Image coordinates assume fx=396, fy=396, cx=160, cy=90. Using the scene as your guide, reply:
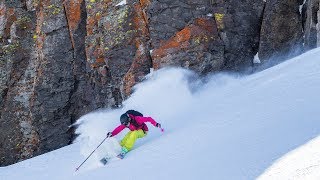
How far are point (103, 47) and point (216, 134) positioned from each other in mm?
9966

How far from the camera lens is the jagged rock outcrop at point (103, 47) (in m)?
17.5

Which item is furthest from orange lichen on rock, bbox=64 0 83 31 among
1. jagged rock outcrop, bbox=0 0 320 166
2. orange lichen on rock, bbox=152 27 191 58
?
orange lichen on rock, bbox=152 27 191 58

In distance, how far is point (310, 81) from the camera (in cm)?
1100

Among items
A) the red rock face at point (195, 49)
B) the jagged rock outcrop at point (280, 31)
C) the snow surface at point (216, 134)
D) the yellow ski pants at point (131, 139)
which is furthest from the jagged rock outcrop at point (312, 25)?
the yellow ski pants at point (131, 139)

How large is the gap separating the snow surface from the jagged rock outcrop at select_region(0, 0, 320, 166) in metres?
1.24

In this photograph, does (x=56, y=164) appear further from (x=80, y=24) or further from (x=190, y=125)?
(x=80, y=24)

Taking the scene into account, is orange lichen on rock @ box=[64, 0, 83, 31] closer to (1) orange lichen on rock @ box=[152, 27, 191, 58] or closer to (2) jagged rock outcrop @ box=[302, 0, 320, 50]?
(1) orange lichen on rock @ box=[152, 27, 191, 58]

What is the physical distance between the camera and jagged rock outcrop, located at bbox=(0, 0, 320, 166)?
17.5 meters

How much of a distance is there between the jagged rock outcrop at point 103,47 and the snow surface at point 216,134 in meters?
1.24

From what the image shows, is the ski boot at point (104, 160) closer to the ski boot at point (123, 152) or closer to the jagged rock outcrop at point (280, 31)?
the ski boot at point (123, 152)

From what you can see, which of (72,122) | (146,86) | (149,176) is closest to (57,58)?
(72,122)

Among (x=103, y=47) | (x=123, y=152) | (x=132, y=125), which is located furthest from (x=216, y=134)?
(x=103, y=47)

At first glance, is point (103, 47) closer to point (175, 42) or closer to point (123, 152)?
point (175, 42)

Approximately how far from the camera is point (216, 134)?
10.1m
